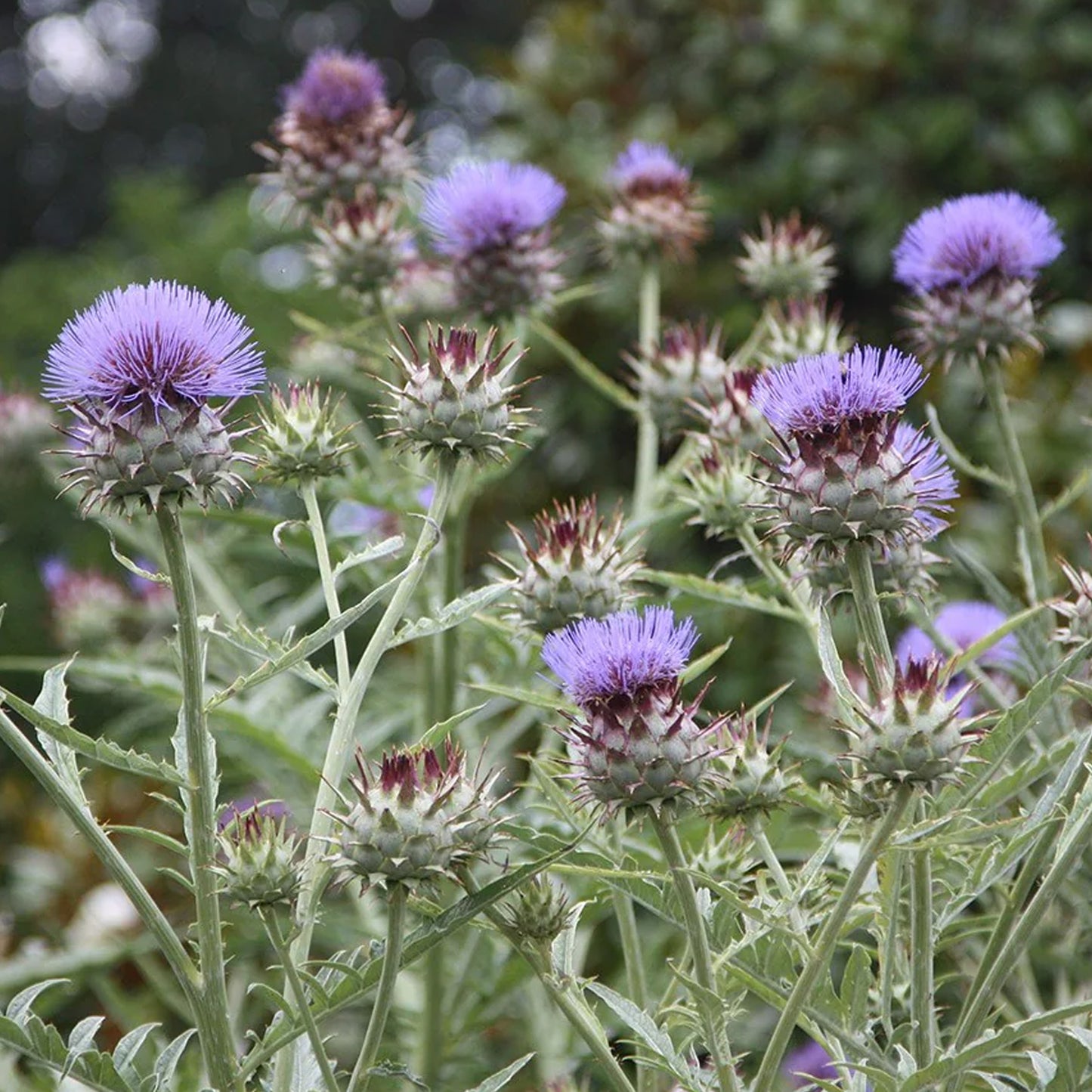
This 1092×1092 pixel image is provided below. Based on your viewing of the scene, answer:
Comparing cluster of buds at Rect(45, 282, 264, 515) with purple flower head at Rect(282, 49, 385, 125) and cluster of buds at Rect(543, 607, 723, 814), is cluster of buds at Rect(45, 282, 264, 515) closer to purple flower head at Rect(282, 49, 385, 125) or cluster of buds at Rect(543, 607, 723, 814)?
cluster of buds at Rect(543, 607, 723, 814)

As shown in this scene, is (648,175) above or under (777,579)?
above

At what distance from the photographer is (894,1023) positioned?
137cm

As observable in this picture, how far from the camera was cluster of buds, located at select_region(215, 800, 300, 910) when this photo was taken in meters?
1.17

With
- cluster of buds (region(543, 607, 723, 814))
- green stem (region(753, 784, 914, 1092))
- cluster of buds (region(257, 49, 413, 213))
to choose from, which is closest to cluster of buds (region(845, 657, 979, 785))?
green stem (region(753, 784, 914, 1092))

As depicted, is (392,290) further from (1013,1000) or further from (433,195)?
(1013,1000)

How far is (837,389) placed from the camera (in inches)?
49.6

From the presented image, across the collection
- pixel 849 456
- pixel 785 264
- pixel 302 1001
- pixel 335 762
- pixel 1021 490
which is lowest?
pixel 302 1001

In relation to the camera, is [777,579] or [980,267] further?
[980,267]

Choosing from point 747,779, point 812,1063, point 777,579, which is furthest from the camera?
point 812,1063

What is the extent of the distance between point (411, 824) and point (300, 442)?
477 mm

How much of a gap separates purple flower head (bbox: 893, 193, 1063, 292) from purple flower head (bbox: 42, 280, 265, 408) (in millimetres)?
929

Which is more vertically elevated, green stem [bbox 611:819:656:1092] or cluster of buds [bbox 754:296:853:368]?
cluster of buds [bbox 754:296:853:368]

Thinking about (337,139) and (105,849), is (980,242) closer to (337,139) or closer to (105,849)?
(337,139)

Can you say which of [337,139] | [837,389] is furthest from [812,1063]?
[337,139]
